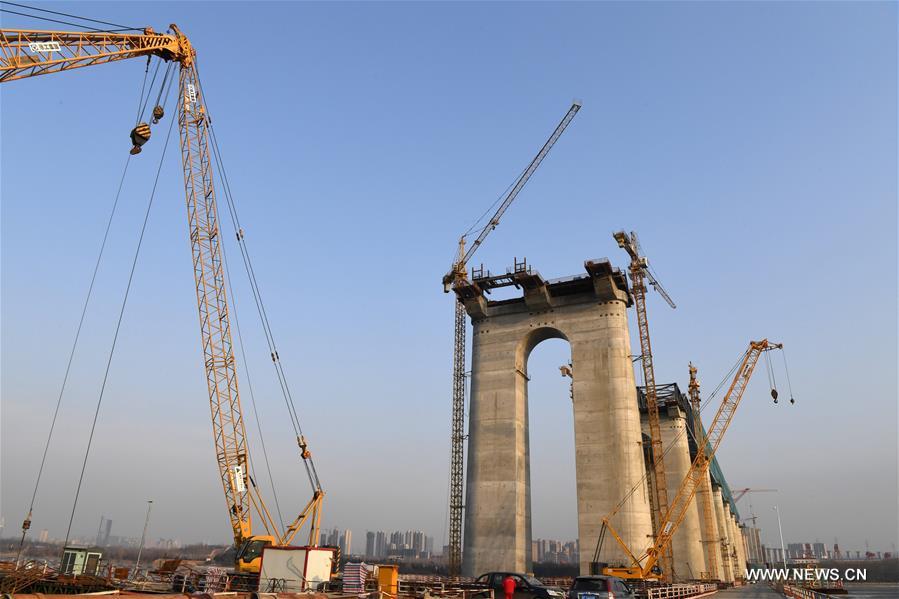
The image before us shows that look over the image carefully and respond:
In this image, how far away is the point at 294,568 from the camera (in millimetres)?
31984

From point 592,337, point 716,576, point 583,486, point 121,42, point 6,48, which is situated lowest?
point 716,576

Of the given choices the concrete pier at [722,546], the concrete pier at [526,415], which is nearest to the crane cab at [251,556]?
the concrete pier at [526,415]

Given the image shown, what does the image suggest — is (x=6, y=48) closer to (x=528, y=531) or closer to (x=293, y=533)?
(x=293, y=533)

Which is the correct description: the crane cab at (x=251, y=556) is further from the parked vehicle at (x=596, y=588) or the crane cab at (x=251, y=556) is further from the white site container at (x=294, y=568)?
the parked vehicle at (x=596, y=588)

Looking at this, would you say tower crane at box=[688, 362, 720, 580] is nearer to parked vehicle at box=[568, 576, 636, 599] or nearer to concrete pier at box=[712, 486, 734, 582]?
concrete pier at box=[712, 486, 734, 582]

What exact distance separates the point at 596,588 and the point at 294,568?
1627 cm

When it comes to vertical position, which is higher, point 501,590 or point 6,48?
point 6,48

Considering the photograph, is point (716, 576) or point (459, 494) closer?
point (459, 494)

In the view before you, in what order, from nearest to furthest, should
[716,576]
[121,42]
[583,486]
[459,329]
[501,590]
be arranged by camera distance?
[501,590] < [121,42] < [583,486] < [459,329] < [716,576]

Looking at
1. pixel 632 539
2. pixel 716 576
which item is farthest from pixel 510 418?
pixel 716 576

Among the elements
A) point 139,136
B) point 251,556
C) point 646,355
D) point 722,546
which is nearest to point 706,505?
point 722,546

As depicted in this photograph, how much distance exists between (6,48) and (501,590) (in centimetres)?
3420

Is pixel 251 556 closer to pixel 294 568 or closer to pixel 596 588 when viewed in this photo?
pixel 294 568

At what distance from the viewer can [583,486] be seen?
5347 cm
